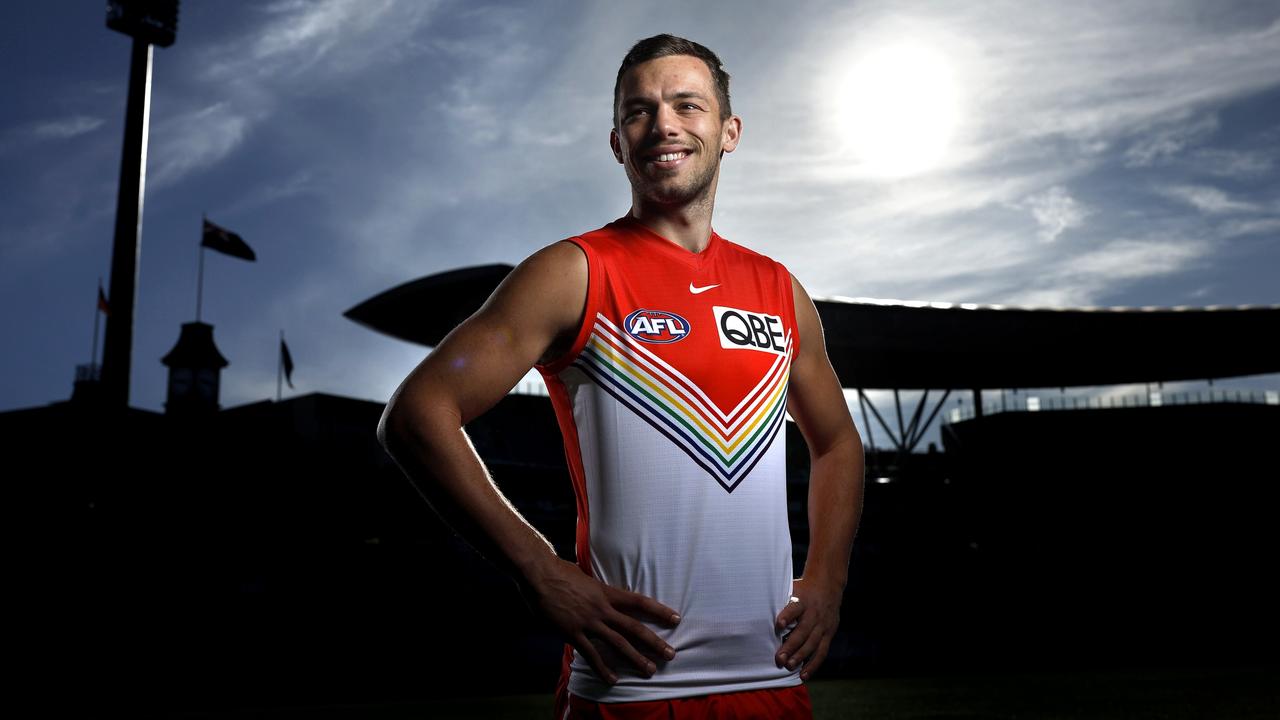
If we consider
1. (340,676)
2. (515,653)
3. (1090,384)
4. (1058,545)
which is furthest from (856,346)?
(340,676)

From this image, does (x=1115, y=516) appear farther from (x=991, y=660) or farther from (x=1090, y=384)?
(x=991, y=660)

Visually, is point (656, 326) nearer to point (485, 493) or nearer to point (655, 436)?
point (655, 436)

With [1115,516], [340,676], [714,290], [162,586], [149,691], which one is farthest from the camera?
[1115,516]

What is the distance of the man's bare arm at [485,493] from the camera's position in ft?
6.03

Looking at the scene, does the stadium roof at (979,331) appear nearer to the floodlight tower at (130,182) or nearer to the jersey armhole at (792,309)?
the floodlight tower at (130,182)

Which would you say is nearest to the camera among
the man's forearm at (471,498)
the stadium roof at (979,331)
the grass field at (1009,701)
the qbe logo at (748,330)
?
the man's forearm at (471,498)

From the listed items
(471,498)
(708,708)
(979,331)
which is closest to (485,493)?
(471,498)

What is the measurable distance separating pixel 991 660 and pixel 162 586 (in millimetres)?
17995

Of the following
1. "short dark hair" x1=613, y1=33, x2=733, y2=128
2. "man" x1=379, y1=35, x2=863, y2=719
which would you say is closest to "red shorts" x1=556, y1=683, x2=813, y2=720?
"man" x1=379, y1=35, x2=863, y2=719

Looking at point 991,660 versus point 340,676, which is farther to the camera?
point 991,660

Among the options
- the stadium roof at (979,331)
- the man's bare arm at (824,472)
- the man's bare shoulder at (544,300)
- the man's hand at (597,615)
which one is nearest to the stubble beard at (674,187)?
the man's bare shoulder at (544,300)

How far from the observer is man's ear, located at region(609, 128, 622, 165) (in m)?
2.30

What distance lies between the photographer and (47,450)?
2969cm

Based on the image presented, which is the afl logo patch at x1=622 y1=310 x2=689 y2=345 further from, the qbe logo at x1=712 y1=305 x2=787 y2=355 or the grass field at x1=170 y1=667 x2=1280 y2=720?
the grass field at x1=170 y1=667 x2=1280 y2=720
